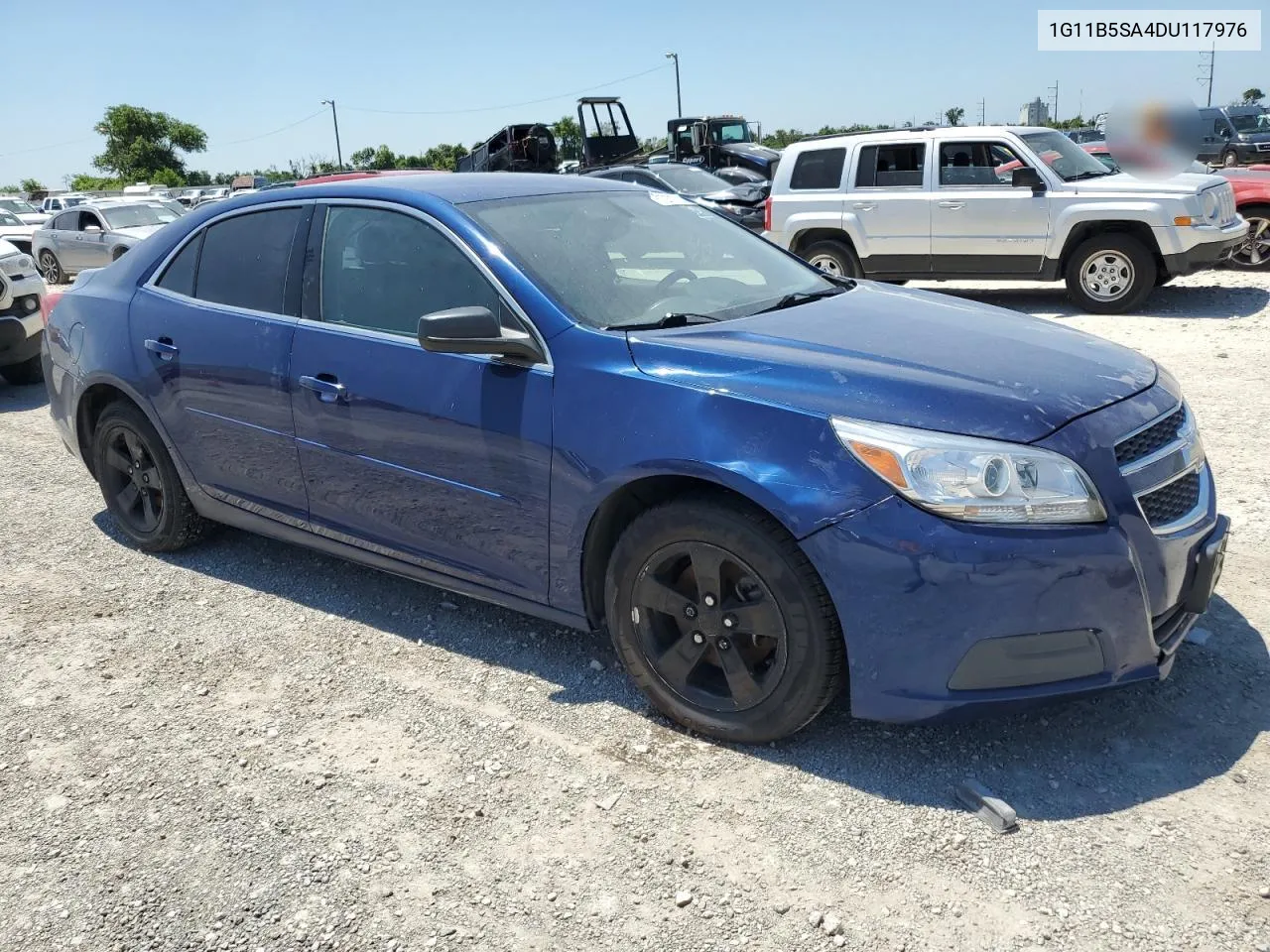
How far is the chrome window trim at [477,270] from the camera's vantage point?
3334mm

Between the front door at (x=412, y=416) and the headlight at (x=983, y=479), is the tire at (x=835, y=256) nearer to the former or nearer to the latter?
the front door at (x=412, y=416)

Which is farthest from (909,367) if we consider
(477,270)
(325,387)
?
(325,387)

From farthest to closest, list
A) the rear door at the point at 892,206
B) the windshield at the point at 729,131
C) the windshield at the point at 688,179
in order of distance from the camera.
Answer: the windshield at the point at 729,131
the windshield at the point at 688,179
the rear door at the point at 892,206

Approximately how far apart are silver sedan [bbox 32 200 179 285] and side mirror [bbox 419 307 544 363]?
16.2 metres

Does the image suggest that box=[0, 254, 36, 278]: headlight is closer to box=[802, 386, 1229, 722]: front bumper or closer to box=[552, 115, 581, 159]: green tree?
box=[802, 386, 1229, 722]: front bumper

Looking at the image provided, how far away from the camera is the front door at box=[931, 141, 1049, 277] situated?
10.7 meters

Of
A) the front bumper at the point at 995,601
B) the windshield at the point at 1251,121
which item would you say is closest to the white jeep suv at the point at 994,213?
the front bumper at the point at 995,601

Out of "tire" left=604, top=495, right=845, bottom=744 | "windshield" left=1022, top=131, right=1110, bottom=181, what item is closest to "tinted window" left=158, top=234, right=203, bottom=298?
"tire" left=604, top=495, right=845, bottom=744

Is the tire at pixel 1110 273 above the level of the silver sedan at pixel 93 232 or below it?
below

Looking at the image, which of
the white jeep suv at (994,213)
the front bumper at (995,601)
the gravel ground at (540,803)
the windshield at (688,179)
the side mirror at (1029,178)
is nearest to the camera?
the gravel ground at (540,803)

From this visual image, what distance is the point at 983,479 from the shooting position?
8.84ft

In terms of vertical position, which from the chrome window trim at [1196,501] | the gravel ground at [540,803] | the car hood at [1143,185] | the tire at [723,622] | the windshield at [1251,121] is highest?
the windshield at [1251,121]

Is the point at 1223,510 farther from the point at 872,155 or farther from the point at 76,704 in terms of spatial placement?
the point at 872,155

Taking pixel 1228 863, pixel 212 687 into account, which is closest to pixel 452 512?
pixel 212 687
